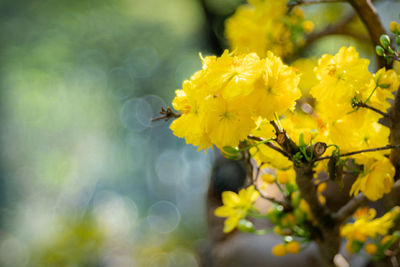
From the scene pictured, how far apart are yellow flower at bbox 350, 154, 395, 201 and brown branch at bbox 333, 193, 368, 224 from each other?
0.50ft

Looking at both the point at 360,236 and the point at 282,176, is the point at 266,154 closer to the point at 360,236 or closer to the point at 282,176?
Answer: the point at 282,176

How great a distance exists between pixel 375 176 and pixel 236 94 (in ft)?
1.17

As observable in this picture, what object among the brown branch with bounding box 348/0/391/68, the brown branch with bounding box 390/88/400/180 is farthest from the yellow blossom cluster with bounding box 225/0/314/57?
the brown branch with bounding box 390/88/400/180

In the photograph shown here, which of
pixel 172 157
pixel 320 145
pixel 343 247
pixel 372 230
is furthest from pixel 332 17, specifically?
pixel 172 157

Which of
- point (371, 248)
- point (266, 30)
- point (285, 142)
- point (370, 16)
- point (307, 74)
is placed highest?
point (266, 30)

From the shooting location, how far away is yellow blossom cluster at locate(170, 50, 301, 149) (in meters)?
0.55

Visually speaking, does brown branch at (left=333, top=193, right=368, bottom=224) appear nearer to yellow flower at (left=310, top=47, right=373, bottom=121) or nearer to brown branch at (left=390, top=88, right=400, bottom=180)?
brown branch at (left=390, top=88, right=400, bottom=180)

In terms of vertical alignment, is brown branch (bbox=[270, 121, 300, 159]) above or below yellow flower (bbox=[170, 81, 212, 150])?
below

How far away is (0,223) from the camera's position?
7.64 m

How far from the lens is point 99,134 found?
22.1 feet

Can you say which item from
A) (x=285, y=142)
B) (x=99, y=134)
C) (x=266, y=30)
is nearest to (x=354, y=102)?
(x=285, y=142)

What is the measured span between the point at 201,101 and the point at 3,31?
5853mm

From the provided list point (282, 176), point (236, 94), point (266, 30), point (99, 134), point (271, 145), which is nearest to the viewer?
point (236, 94)

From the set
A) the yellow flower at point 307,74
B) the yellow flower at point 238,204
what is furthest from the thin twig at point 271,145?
the yellow flower at point 307,74
